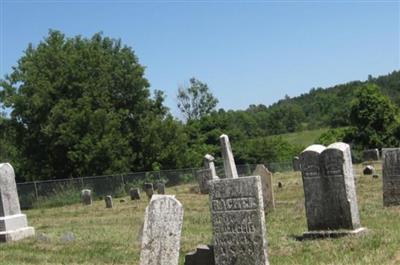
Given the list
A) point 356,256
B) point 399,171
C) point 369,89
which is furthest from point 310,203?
point 369,89

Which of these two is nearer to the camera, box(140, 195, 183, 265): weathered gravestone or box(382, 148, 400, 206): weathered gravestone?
box(140, 195, 183, 265): weathered gravestone

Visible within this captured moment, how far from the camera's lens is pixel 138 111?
4909 cm

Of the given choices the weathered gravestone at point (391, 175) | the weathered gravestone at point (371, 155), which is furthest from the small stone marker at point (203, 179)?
the weathered gravestone at point (371, 155)

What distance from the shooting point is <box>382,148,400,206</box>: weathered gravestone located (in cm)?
1667

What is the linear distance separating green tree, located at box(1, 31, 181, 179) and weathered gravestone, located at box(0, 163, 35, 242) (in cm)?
2455

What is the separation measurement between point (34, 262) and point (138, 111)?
36.0 metres

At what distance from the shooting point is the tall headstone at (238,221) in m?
9.47

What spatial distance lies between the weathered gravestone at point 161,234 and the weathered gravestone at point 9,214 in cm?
900

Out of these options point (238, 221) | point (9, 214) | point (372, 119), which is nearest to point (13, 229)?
point (9, 214)

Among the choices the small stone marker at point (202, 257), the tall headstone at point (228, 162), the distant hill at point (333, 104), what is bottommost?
the small stone marker at point (202, 257)

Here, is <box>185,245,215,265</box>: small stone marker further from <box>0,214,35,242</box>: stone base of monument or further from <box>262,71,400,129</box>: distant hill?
<box>262,71,400,129</box>: distant hill

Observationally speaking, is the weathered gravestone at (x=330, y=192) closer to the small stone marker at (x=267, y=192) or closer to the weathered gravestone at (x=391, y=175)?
the weathered gravestone at (x=391, y=175)

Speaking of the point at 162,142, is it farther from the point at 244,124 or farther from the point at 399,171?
Result: the point at 244,124

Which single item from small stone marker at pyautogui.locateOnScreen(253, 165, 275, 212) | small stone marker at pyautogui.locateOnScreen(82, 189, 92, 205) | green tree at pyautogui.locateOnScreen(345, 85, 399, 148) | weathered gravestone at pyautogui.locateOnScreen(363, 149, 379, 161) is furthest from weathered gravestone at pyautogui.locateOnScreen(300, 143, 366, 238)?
green tree at pyautogui.locateOnScreen(345, 85, 399, 148)
